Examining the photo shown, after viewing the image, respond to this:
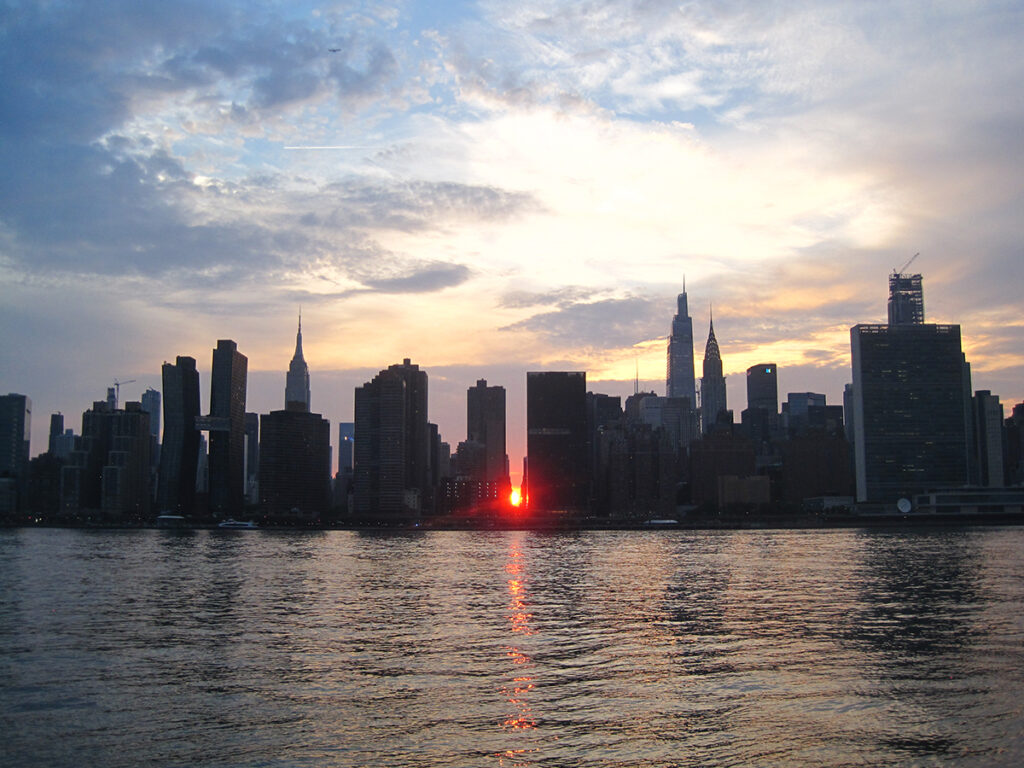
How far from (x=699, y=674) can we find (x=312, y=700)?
18.8m

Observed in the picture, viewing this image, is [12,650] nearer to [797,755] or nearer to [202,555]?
[797,755]

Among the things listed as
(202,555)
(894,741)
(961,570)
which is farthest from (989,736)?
(202,555)

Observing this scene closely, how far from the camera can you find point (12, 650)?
5359 centimetres

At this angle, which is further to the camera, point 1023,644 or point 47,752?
point 1023,644

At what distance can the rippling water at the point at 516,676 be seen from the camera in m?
32.6

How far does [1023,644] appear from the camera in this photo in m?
53.2

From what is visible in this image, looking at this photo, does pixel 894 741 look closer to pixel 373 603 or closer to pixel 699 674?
pixel 699 674

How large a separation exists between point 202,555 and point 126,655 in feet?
399

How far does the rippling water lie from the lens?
32.6 m

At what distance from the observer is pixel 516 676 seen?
4462 centimetres

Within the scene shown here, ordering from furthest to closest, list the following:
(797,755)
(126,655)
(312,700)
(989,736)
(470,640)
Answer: (470,640)
(126,655)
(312,700)
(989,736)
(797,755)

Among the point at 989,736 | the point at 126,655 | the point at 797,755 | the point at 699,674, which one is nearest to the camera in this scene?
the point at 797,755

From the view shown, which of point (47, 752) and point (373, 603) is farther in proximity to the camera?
point (373, 603)

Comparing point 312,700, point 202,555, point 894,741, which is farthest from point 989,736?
point 202,555
